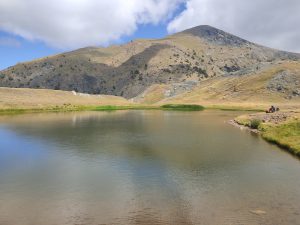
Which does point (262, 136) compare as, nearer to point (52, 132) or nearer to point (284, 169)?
point (284, 169)

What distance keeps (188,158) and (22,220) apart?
26.5 metres

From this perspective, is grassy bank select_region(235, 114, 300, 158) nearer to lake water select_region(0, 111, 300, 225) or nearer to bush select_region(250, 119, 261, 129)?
bush select_region(250, 119, 261, 129)

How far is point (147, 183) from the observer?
3453cm

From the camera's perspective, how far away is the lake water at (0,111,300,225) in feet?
85.1

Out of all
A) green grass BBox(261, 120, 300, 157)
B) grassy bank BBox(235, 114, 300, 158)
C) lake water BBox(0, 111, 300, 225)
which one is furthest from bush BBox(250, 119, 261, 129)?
lake water BBox(0, 111, 300, 225)

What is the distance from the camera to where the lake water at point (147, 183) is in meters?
25.9

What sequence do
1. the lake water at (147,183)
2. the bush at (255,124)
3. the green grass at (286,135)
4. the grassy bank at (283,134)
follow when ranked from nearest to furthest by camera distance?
the lake water at (147,183), the green grass at (286,135), the grassy bank at (283,134), the bush at (255,124)

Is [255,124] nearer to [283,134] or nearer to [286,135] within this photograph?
[283,134]

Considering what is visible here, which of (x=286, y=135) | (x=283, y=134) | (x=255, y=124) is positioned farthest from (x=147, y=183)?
(x=255, y=124)

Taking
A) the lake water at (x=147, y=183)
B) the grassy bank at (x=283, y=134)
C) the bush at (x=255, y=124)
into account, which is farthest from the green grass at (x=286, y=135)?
the bush at (x=255, y=124)

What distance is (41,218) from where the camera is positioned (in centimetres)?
2514

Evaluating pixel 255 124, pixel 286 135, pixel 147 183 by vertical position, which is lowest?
pixel 147 183

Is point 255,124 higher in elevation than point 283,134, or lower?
higher

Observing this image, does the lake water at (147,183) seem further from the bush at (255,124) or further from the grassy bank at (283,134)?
the bush at (255,124)
